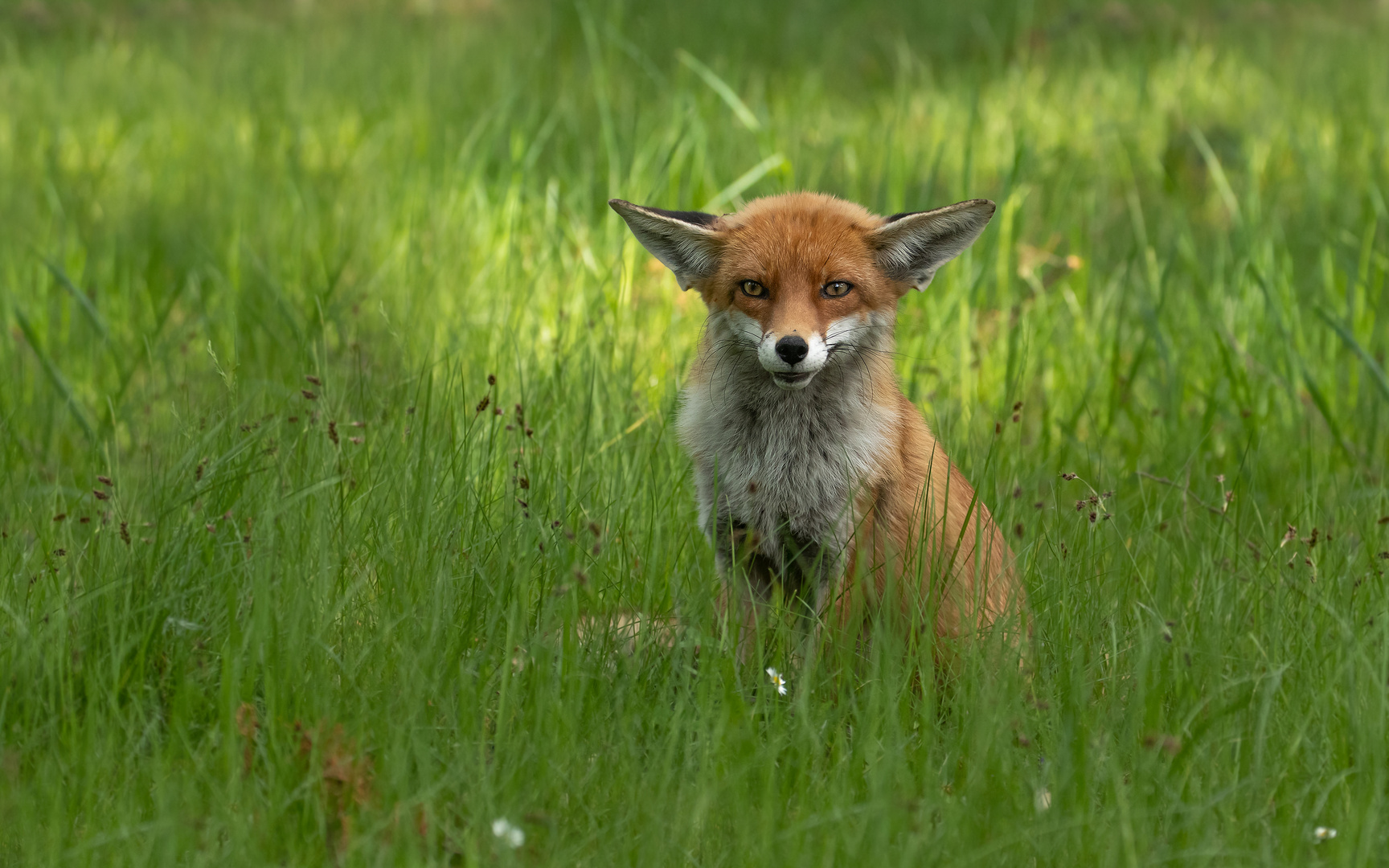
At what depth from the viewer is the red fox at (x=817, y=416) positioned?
3799 mm

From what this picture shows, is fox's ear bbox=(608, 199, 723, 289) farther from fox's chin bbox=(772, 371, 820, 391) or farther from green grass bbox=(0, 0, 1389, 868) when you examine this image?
green grass bbox=(0, 0, 1389, 868)

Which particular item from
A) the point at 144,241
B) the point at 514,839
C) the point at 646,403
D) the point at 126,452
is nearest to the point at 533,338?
the point at 646,403

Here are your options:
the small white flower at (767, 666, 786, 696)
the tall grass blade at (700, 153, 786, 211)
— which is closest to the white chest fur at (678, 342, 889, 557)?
the small white flower at (767, 666, 786, 696)

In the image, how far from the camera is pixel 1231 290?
640cm

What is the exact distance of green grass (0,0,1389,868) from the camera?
279 centimetres

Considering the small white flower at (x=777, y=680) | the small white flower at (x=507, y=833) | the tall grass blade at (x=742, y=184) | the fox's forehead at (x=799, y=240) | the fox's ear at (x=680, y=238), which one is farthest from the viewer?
the tall grass blade at (x=742, y=184)

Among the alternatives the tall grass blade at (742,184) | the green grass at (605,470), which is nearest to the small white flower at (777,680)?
the green grass at (605,470)

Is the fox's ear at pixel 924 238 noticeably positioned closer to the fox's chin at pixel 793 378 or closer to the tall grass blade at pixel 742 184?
the fox's chin at pixel 793 378

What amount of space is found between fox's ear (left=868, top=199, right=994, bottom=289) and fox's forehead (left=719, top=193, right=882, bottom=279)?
73mm

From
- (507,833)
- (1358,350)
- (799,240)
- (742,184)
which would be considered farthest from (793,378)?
(742,184)

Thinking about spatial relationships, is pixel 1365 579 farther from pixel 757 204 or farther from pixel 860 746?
pixel 757 204

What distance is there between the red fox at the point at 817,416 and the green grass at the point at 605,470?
0.21 metres

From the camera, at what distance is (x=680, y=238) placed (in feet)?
13.5

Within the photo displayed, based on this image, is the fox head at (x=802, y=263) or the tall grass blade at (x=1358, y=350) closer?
the fox head at (x=802, y=263)
